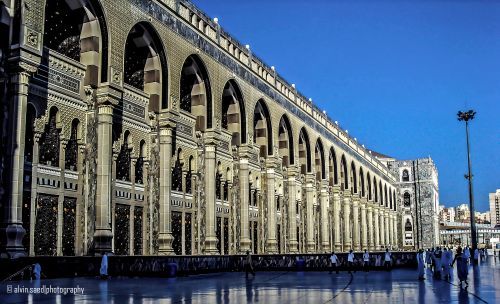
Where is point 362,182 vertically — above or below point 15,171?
above

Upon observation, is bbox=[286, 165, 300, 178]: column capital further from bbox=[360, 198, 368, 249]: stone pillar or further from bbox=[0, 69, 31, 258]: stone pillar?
bbox=[0, 69, 31, 258]: stone pillar

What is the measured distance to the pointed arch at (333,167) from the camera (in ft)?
176

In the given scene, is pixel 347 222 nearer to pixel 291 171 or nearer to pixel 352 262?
pixel 291 171

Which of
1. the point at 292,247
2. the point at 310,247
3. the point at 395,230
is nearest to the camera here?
the point at 292,247

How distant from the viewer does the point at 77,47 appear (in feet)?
70.3

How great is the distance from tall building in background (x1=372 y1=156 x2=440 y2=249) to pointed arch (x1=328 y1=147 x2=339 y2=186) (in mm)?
40211

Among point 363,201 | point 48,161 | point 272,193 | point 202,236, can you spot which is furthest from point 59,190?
point 363,201

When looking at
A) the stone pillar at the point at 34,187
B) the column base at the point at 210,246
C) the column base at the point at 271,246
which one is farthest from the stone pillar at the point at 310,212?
the stone pillar at the point at 34,187

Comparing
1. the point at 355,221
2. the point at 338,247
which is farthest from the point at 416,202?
the point at 338,247

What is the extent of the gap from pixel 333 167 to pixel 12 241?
1621 inches

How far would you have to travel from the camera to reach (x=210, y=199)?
28891 mm

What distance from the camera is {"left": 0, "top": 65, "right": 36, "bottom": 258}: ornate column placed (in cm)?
1659

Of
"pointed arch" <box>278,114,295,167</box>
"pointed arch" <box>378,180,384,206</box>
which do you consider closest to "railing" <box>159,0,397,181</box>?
"pointed arch" <box>278,114,295,167</box>

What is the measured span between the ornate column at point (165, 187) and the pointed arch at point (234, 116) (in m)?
8.71
